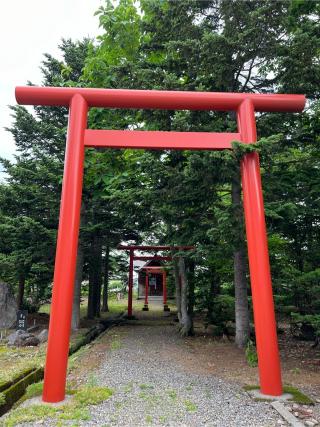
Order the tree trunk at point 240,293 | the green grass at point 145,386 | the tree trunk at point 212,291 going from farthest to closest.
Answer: the tree trunk at point 212,291, the tree trunk at point 240,293, the green grass at point 145,386

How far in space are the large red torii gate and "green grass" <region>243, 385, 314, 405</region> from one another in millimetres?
213

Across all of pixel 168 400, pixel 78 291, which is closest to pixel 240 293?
pixel 168 400

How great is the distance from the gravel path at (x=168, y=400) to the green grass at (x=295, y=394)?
181 millimetres

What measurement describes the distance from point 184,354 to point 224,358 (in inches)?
40.7

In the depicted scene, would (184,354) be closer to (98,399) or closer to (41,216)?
(98,399)

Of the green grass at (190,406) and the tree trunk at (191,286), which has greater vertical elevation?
the tree trunk at (191,286)

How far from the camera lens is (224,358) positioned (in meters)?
6.89

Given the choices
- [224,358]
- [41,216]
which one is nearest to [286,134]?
[224,358]

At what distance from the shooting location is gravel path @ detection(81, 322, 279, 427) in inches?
146

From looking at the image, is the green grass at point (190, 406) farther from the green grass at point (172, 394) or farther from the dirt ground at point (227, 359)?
the dirt ground at point (227, 359)

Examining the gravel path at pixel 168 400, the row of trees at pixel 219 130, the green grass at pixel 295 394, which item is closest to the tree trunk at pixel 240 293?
the row of trees at pixel 219 130

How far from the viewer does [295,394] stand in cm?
450

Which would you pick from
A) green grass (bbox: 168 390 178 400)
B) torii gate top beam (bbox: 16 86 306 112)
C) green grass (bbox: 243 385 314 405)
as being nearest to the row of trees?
torii gate top beam (bbox: 16 86 306 112)

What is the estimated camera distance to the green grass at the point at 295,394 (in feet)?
14.0
